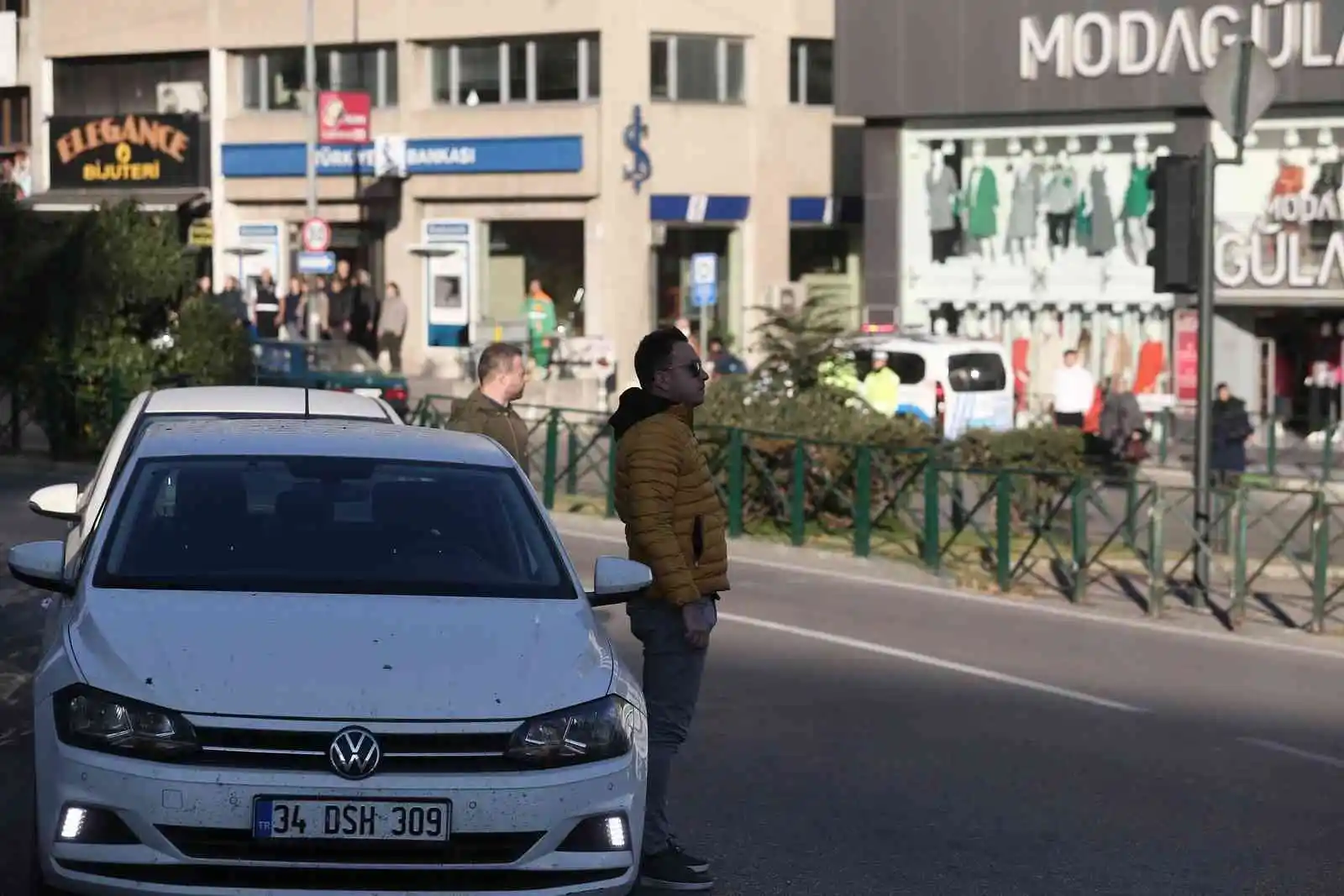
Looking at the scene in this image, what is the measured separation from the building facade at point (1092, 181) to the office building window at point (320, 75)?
12837mm

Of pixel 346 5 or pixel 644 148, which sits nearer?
pixel 644 148

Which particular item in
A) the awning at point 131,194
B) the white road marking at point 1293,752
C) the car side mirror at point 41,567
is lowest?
the white road marking at point 1293,752

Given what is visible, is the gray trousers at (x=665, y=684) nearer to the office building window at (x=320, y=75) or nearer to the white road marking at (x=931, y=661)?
the white road marking at (x=931, y=661)

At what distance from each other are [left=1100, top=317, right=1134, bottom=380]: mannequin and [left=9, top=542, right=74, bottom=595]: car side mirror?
103 ft

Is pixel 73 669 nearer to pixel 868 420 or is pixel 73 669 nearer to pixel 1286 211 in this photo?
pixel 868 420

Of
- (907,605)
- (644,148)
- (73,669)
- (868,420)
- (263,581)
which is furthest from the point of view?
(644,148)

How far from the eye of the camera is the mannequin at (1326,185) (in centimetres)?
3541

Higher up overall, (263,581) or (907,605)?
(263,581)

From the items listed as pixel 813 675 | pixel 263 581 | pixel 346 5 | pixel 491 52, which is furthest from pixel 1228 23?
pixel 263 581

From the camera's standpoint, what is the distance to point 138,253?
2600cm

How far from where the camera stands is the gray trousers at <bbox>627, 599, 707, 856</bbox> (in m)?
7.40

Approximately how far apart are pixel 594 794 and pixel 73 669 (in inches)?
54.6

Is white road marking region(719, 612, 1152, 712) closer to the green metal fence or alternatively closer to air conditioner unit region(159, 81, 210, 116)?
the green metal fence

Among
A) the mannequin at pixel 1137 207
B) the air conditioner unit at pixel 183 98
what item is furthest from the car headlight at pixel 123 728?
the air conditioner unit at pixel 183 98
